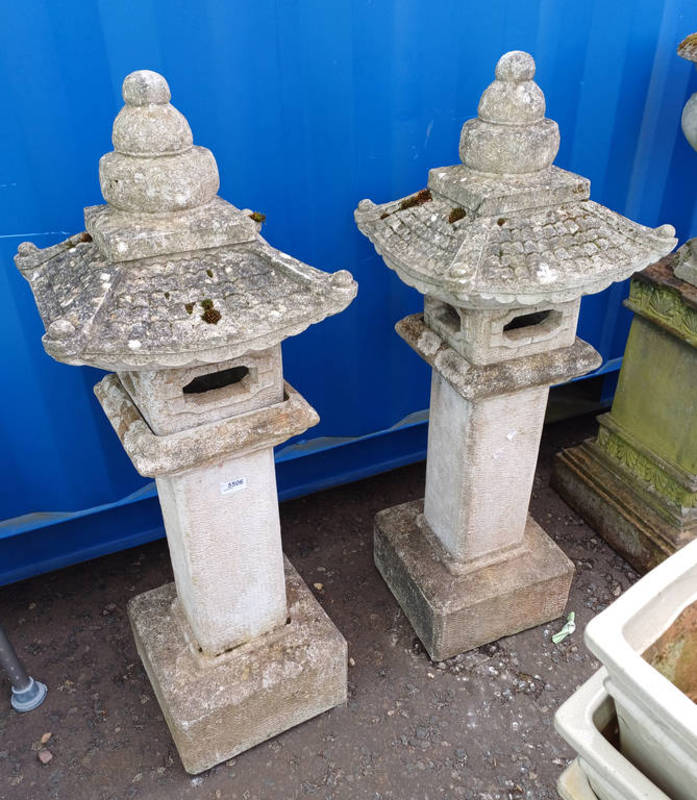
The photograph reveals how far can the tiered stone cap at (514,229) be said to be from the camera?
246 centimetres

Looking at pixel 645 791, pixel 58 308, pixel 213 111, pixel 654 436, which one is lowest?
pixel 654 436

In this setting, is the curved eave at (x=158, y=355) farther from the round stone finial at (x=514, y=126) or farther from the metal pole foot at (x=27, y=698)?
the metal pole foot at (x=27, y=698)

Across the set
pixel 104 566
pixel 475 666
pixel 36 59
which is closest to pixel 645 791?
pixel 475 666

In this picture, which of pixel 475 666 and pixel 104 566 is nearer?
pixel 475 666

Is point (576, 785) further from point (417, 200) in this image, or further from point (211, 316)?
point (417, 200)

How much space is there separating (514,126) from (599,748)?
2106 millimetres

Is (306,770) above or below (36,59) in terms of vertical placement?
below

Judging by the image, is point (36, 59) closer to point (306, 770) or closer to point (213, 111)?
point (213, 111)

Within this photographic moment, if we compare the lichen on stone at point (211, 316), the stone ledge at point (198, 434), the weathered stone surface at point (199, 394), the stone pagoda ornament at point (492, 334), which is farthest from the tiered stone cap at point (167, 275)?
the stone pagoda ornament at point (492, 334)

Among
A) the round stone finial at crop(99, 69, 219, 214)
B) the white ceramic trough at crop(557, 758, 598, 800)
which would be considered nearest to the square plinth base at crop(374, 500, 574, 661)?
the white ceramic trough at crop(557, 758, 598, 800)

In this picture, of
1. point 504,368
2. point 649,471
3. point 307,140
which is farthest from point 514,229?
point 649,471

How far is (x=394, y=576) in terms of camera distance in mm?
3746

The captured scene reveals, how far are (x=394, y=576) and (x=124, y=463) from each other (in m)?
1.58

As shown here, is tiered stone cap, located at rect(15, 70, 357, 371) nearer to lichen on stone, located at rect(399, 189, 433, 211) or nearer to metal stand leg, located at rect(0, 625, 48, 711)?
lichen on stone, located at rect(399, 189, 433, 211)
